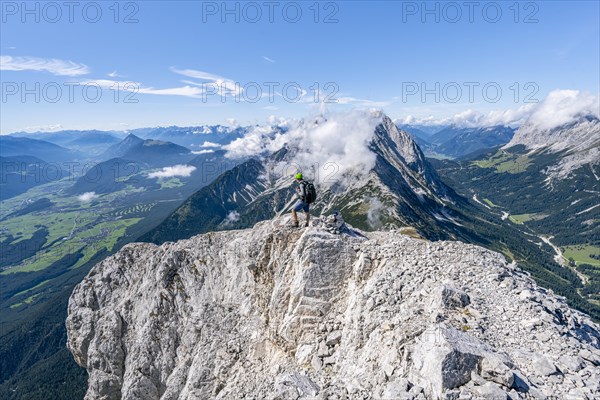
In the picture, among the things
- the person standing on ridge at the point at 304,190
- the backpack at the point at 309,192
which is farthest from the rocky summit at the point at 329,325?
the backpack at the point at 309,192

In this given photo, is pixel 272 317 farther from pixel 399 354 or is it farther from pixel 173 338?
pixel 173 338

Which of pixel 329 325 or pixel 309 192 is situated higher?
pixel 309 192

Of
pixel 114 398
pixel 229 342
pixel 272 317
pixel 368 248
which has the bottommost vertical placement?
pixel 114 398

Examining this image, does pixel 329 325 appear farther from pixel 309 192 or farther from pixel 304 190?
pixel 304 190

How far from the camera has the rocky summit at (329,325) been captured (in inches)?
779

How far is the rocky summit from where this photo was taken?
19.8 metres

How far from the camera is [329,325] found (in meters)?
33.0

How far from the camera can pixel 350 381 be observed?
78.8 ft

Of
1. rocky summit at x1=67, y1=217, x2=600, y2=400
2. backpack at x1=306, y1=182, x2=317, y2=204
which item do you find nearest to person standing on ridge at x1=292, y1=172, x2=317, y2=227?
backpack at x1=306, y1=182, x2=317, y2=204

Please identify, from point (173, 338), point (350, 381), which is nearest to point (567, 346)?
point (350, 381)

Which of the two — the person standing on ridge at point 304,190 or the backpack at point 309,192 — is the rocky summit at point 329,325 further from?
the backpack at point 309,192

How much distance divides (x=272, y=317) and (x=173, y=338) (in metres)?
25.8

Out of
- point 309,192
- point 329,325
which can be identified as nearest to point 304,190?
point 309,192

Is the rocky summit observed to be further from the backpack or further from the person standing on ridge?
the backpack
